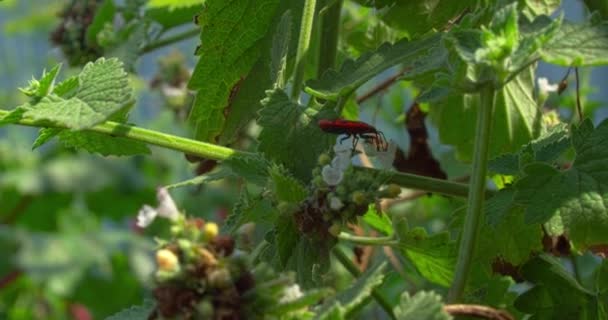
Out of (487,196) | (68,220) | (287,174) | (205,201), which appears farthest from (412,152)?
(68,220)

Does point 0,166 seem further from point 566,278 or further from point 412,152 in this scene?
point 566,278

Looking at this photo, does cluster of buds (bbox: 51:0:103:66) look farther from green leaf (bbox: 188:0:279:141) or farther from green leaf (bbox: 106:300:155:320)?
green leaf (bbox: 106:300:155:320)

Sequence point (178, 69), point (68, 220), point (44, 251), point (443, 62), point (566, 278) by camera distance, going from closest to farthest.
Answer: point (443, 62)
point (566, 278)
point (178, 69)
point (44, 251)
point (68, 220)

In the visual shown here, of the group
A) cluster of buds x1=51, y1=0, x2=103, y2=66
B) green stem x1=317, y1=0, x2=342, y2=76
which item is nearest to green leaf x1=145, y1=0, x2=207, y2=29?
cluster of buds x1=51, y1=0, x2=103, y2=66

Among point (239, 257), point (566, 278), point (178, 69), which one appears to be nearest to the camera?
point (239, 257)

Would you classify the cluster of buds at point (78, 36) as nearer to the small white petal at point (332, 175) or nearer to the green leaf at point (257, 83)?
the green leaf at point (257, 83)
